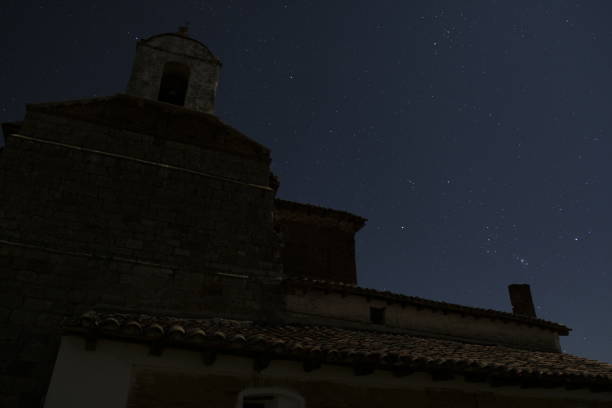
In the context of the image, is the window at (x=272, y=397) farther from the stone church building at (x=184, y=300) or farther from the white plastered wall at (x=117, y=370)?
the white plastered wall at (x=117, y=370)

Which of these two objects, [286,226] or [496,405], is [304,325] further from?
[286,226]

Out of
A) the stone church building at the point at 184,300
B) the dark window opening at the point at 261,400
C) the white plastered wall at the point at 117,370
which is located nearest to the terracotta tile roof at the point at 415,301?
the stone church building at the point at 184,300

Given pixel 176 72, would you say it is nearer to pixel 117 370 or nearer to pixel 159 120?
pixel 159 120

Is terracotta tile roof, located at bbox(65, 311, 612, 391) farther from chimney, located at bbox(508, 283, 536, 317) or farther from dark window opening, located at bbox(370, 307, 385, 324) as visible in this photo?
chimney, located at bbox(508, 283, 536, 317)

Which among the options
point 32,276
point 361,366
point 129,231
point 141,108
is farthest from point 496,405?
point 141,108

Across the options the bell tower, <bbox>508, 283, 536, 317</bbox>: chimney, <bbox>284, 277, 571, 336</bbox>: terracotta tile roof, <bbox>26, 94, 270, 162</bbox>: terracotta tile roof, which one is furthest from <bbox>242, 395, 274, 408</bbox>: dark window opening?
<bbox>508, 283, 536, 317</bbox>: chimney

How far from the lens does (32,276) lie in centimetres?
791

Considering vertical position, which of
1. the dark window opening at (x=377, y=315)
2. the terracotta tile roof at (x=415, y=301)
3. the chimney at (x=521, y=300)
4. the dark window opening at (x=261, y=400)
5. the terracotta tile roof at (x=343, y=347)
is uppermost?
the chimney at (x=521, y=300)

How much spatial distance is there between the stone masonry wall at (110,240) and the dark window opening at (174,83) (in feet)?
6.48

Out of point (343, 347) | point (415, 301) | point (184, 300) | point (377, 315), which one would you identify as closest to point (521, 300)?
point (415, 301)

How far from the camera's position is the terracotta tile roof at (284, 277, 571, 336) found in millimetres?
9883

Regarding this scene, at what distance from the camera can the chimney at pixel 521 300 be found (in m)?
15.6

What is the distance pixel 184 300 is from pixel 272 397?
8.99 ft

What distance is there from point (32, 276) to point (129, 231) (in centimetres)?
190
